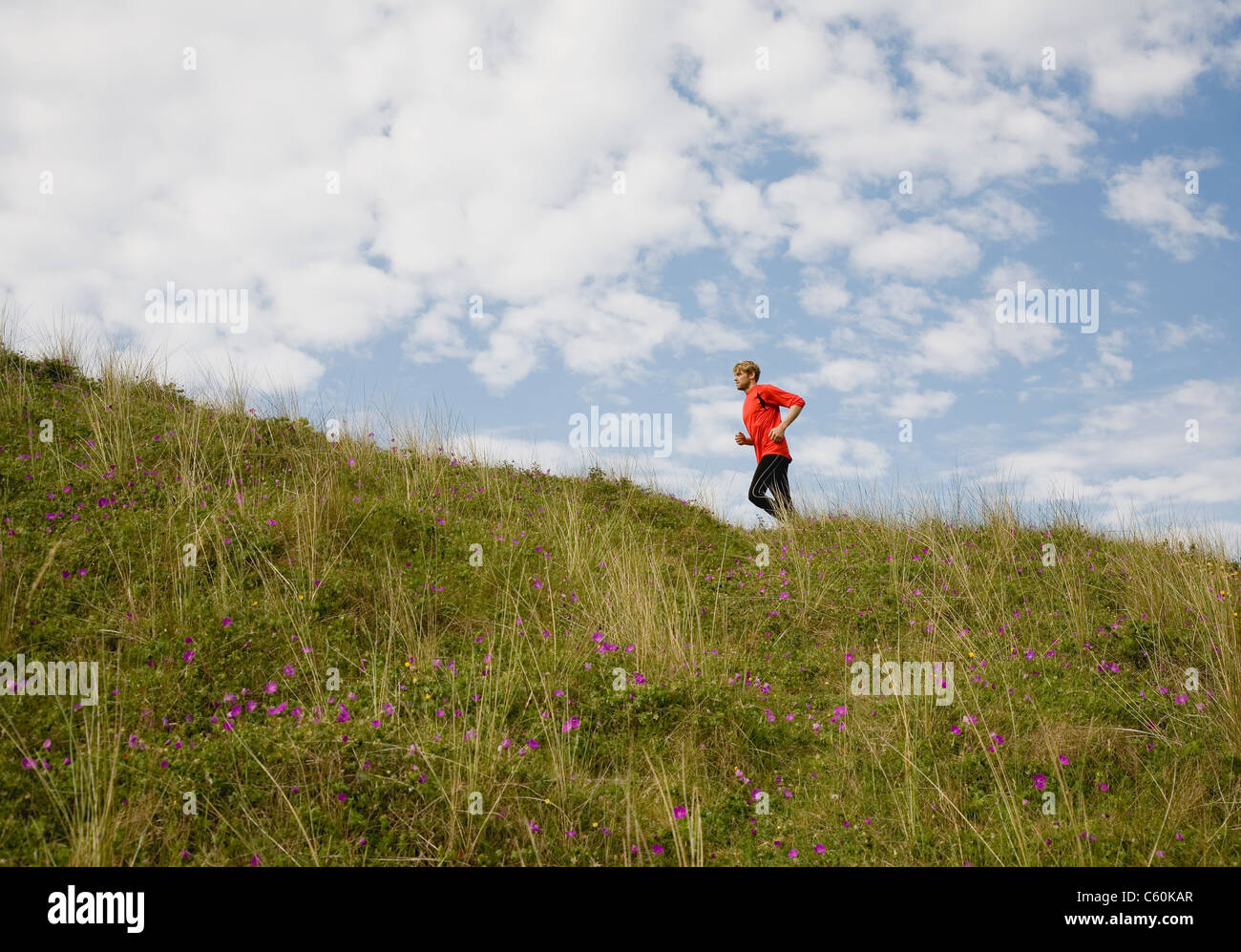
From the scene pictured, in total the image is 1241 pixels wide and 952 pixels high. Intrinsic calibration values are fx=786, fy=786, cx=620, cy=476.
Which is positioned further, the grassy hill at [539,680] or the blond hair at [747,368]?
the blond hair at [747,368]

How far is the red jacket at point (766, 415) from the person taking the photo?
11492 millimetres

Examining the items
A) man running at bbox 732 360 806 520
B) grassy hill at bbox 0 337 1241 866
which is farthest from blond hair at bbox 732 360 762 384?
grassy hill at bbox 0 337 1241 866

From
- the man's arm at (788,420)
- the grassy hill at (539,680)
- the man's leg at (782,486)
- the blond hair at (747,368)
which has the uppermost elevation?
the blond hair at (747,368)

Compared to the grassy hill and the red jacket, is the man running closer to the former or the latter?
the red jacket

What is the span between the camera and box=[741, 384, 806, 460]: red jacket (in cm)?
1149

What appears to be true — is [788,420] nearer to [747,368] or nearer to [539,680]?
[747,368]

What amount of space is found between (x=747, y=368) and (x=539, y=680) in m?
7.28

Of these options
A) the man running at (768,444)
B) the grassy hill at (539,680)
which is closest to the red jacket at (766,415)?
the man running at (768,444)

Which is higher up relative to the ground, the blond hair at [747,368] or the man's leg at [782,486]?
the blond hair at [747,368]

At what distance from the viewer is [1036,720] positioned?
5969mm

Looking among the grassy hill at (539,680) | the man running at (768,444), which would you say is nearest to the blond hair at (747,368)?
the man running at (768,444)

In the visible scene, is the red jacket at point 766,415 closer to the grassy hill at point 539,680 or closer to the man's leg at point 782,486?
the man's leg at point 782,486

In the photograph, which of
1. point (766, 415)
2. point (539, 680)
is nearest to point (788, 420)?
point (766, 415)

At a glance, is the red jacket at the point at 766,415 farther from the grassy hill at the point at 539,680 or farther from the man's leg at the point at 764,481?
the grassy hill at the point at 539,680
